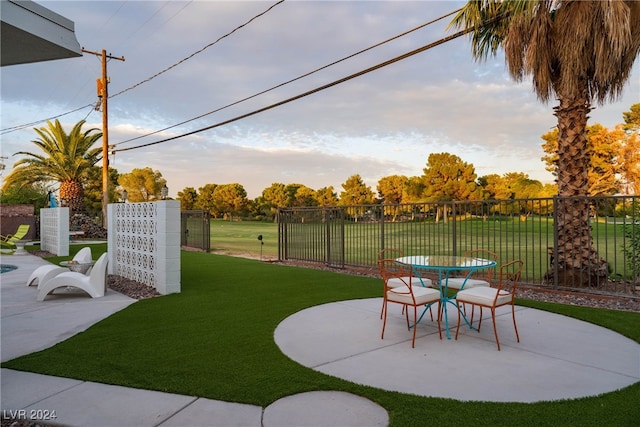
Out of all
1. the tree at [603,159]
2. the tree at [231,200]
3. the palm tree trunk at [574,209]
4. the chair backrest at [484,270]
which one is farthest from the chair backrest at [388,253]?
the tree at [231,200]

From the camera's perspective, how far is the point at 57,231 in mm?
16062

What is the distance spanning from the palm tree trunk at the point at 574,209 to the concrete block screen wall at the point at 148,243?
25.8ft

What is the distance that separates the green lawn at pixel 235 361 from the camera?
309 cm

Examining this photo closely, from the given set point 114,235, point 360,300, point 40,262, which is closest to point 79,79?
point 40,262

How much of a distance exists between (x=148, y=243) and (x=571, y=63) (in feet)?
31.5

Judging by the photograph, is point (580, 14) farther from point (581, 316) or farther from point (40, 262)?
point (40, 262)

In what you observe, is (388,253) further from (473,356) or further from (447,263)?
(473,356)

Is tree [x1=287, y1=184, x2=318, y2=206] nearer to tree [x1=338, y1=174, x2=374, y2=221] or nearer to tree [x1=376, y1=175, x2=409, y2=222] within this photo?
tree [x1=338, y1=174, x2=374, y2=221]

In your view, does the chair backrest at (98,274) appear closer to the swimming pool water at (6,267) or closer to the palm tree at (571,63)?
the swimming pool water at (6,267)

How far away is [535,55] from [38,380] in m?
9.94

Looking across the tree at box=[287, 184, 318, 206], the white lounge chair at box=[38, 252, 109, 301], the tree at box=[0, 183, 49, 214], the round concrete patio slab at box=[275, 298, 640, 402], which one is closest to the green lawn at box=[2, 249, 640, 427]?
the round concrete patio slab at box=[275, 298, 640, 402]

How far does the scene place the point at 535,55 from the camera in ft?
28.0

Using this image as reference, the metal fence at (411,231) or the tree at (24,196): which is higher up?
the tree at (24,196)

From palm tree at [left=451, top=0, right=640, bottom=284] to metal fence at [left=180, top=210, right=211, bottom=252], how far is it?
13.9 meters
